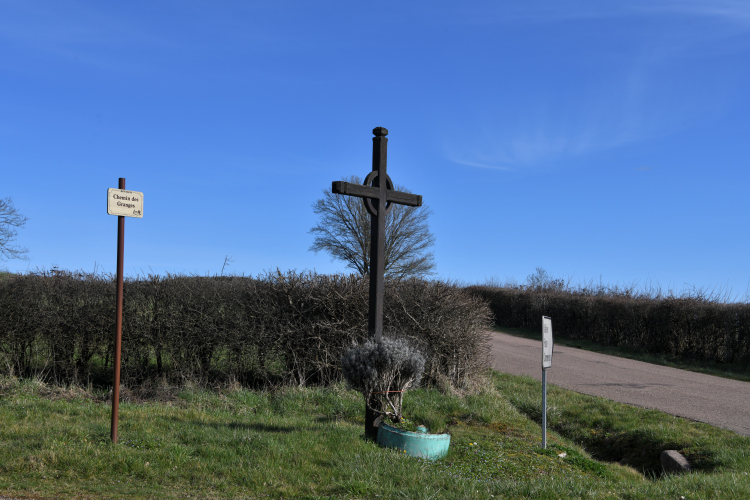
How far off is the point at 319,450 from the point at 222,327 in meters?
4.59

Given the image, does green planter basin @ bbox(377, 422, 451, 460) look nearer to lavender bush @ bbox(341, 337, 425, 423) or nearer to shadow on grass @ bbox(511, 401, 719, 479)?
lavender bush @ bbox(341, 337, 425, 423)

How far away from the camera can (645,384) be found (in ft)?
43.0

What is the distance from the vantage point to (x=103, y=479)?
538 cm

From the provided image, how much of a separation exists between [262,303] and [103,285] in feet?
10.3

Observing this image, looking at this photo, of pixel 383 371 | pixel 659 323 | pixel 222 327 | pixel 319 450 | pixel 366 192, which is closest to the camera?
pixel 319 450

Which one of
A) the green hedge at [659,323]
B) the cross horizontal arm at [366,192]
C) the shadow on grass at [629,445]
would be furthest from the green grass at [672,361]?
the cross horizontal arm at [366,192]

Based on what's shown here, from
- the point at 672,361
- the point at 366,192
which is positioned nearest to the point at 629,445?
the point at 366,192

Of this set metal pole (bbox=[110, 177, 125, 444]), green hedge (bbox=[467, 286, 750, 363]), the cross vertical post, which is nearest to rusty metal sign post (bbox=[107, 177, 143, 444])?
metal pole (bbox=[110, 177, 125, 444])

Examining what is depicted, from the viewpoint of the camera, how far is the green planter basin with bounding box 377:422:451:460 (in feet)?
20.4

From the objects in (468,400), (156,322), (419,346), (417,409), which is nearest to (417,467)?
(417,409)

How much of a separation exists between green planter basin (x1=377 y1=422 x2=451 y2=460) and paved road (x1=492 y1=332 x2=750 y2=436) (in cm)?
562

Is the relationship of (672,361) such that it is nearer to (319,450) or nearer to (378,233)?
(378,233)

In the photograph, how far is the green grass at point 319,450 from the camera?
522cm

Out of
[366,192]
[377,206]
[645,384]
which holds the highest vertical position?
[366,192]
